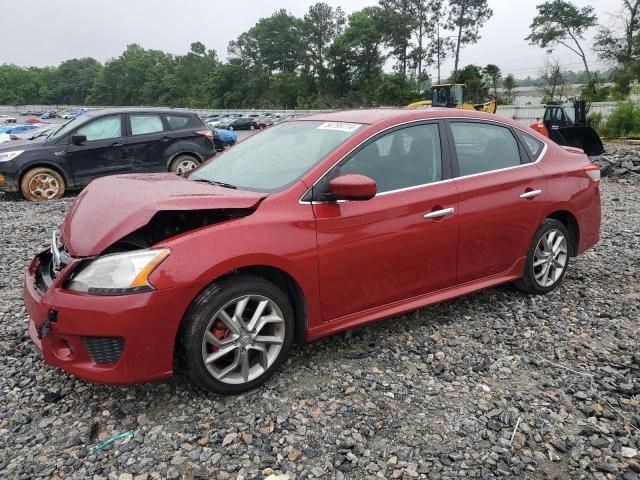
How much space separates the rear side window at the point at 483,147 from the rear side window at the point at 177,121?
7.19m

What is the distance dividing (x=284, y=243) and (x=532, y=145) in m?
2.52

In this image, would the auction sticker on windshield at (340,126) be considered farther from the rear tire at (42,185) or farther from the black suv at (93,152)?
the rear tire at (42,185)

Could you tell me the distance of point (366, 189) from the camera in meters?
2.84

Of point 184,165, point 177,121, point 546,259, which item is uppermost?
point 177,121

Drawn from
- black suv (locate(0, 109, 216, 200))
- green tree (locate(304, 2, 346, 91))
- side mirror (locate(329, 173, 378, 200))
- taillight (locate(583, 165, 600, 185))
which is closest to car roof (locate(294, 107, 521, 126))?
side mirror (locate(329, 173, 378, 200))

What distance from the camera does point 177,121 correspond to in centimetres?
979

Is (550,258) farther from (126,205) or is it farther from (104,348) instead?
(104,348)

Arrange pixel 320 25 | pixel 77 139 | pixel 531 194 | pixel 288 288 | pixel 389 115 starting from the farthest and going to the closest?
pixel 320 25
pixel 77 139
pixel 531 194
pixel 389 115
pixel 288 288

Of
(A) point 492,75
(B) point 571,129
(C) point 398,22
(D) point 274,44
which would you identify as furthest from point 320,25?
(B) point 571,129

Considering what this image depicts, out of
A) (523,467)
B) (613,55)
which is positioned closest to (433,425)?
(523,467)

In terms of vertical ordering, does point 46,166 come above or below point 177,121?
below

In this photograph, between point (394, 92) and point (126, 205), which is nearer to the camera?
point (126, 205)

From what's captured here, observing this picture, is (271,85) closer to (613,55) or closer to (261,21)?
(261,21)

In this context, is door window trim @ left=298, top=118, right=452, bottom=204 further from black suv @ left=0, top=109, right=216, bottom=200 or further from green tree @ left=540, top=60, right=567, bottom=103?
green tree @ left=540, top=60, right=567, bottom=103
